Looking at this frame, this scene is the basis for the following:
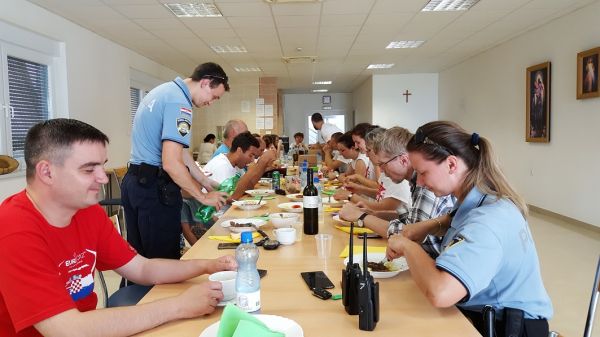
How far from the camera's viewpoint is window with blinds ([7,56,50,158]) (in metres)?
4.68

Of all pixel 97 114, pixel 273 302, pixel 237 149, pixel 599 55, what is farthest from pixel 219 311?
pixel 97 114

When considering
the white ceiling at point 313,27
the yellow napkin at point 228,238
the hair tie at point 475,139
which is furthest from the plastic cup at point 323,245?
the white ceiling at point 313,27

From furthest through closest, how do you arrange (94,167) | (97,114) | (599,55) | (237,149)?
(97,114) → (599,55) → (237,149) → (94,167)

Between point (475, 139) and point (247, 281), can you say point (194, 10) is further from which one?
point (247, 281)

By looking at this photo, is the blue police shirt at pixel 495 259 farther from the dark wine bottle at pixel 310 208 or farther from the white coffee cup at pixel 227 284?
the dark wine bottle at pixel 310 208

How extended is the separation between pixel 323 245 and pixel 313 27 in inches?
198

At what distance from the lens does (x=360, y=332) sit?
103 centimetres

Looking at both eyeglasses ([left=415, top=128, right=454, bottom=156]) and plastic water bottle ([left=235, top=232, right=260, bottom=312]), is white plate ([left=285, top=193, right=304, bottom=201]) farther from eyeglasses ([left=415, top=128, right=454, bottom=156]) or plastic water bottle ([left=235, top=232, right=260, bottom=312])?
plastic water bottle ([left=235, top=232, right=260, bottom=312])

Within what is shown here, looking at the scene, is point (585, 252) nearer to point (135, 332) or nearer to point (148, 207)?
point (148, 207)

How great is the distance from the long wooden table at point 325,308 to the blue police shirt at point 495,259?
0.12 m

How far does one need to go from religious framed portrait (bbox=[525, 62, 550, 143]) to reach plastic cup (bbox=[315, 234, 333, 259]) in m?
5.63

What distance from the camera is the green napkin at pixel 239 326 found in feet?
2.85

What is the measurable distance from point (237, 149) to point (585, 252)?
11.7 feet

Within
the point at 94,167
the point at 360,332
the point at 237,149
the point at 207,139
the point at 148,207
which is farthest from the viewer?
the point at 207,139
